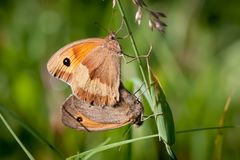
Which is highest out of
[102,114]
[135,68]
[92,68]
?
[92,68]

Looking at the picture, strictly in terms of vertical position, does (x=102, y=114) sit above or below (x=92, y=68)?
below

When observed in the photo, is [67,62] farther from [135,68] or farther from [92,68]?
[135,68]

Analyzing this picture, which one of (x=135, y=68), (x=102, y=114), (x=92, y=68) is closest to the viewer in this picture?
(x=102, y=114)

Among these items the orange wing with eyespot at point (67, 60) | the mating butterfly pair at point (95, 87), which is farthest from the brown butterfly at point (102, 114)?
the orange wing with eyespot at point (67, 60)

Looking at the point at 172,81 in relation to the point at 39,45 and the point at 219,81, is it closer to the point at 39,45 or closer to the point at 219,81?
the point at 219,81

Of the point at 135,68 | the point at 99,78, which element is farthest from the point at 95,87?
the point at 135,68

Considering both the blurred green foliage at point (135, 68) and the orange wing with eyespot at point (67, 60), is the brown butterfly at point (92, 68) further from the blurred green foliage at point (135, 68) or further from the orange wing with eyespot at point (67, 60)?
the blurred green foliage at point (135, 68)

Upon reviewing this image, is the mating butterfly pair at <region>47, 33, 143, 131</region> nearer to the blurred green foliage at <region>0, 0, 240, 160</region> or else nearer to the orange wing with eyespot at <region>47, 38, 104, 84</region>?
the orange wing with eyespot at <region>47, 38, 104, 84</region>

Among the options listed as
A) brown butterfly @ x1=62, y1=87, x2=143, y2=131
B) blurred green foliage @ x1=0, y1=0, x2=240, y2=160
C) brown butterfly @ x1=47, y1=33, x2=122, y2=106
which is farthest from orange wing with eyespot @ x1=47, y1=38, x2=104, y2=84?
blurred green foliage @ x1=0, y1=0, x2=240, y2=160
